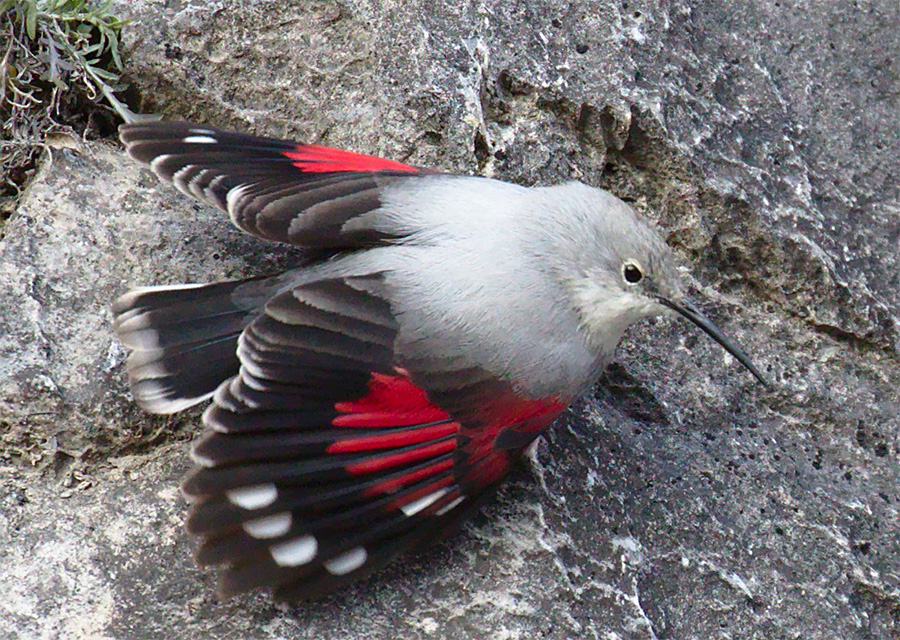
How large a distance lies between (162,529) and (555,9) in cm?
191

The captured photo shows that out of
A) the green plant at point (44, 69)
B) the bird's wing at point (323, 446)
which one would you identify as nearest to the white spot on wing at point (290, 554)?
the bird's wing at point (323, 446)

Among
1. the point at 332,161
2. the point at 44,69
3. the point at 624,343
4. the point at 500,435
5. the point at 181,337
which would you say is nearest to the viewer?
the point at 500,435

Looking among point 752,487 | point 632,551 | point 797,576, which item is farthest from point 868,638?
point 632,551

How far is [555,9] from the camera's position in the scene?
10.8 ft

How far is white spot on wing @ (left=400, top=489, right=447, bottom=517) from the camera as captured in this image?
230cm

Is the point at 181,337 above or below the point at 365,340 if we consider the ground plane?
below

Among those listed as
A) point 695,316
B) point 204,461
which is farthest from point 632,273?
point 204,461

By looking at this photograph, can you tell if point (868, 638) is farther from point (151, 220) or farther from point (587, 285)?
point (151, 220)

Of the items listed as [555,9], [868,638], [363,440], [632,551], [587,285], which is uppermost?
[555,9]

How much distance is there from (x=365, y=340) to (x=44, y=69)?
4.15ft

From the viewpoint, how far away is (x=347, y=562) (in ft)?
7.49

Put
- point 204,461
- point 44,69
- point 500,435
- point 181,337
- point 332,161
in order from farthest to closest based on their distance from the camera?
point 44,69
point 332,161
point 181,337
point 500,435
point 204,461

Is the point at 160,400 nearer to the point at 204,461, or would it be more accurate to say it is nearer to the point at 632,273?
the point at 204,461

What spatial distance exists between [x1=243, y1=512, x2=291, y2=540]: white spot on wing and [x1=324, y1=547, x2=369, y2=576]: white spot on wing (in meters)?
0.13
